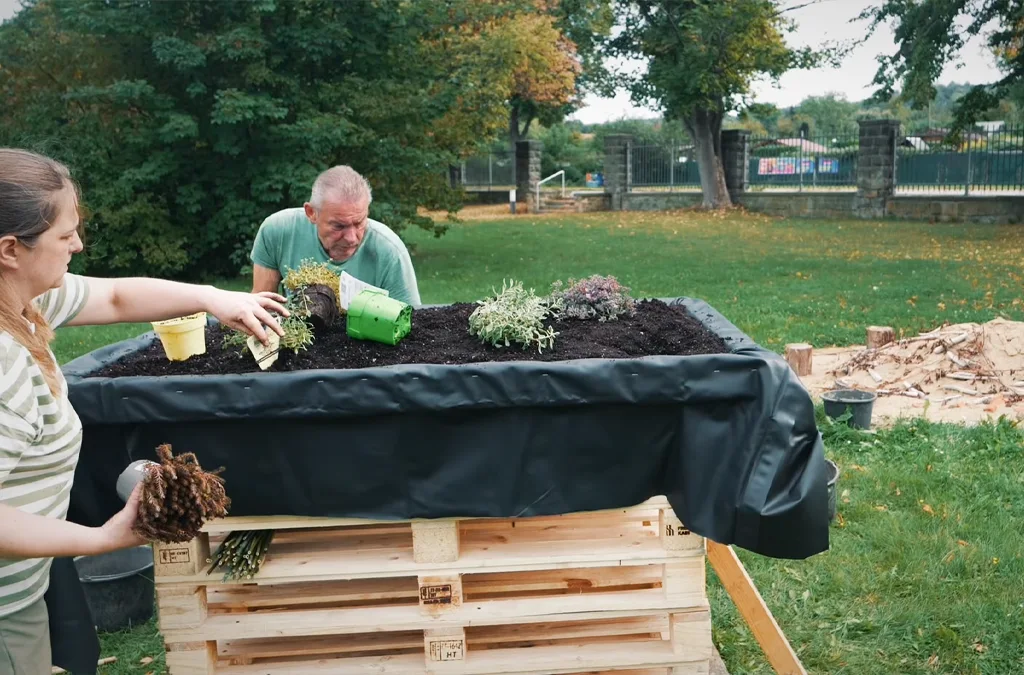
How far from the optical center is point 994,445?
4684 millimetres

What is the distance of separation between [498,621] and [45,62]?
38.8 feet

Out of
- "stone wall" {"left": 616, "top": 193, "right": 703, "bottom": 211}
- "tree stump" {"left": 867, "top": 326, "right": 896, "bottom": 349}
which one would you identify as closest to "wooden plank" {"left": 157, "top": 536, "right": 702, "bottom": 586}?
"tree stump" {"left": 867, "top": 326, "right": 896, "bottom": 349}

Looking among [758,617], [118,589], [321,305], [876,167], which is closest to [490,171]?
[876,167]

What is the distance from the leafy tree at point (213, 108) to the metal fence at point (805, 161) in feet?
39.8

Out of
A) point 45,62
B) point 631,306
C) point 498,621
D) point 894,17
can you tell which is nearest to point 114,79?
point 45,62

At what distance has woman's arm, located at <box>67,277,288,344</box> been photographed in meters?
2.18

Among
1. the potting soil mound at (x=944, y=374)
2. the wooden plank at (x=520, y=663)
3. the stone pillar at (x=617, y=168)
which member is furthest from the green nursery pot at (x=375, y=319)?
the stone pillar at (x=617, y=168)

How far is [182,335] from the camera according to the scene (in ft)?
8.69

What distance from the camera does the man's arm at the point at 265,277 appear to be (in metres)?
3.97

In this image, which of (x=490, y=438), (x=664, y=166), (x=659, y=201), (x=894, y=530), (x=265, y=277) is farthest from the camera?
(x=664, y=166)

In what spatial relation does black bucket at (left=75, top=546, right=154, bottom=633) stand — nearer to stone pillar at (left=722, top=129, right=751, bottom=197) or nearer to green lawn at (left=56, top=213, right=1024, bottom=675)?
green lawn at (left=56, top=213, right=1024, bottom=675)

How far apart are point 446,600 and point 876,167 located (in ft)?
63.1

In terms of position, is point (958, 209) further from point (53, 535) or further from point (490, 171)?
point (53, 535)

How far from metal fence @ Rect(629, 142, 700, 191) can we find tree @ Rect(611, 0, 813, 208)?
1.47 metres
